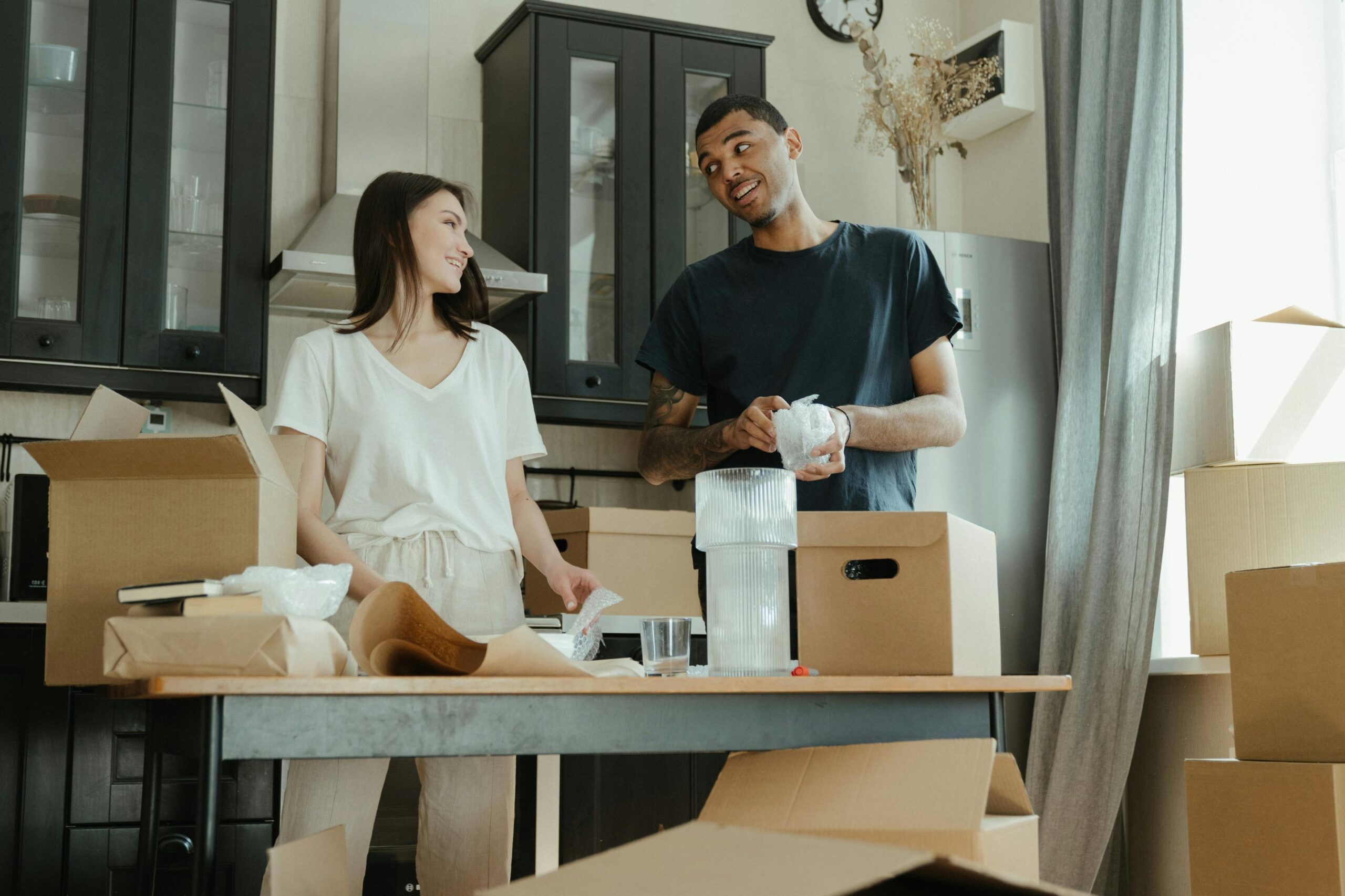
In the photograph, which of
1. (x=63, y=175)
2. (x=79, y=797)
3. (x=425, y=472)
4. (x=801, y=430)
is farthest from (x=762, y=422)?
(x=63, y=175)

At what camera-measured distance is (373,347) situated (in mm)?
1993

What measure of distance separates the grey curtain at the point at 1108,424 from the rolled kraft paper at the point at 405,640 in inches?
76.1

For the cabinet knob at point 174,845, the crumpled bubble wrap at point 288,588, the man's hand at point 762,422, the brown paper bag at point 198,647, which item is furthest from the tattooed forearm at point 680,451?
the cabinet knob at point 174,845

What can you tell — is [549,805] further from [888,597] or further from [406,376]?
[888,597]

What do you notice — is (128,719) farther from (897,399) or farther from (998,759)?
(998,759)

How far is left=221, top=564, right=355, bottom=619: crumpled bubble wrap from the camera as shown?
123cm

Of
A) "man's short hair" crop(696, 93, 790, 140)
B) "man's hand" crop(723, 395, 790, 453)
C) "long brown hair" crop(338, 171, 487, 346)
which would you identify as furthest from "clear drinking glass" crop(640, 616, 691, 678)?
"man's short hair" crop(696, 93, 790, 140)

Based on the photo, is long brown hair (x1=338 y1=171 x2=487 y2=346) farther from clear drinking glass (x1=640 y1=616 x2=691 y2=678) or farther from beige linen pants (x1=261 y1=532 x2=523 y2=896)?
clear drinking glass (x1=640 y1=616 x2=691 y2=678)

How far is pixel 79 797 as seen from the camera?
265cm

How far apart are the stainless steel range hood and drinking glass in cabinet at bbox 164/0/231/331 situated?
0.19 m

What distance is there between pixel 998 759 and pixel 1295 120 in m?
2.20

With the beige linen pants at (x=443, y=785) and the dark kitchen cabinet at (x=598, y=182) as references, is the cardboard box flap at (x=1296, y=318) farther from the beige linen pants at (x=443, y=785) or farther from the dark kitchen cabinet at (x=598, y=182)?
the beige linen pants at (x=443, y=785)

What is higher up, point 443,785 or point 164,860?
point 443,785

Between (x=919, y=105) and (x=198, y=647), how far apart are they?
2.86 m
